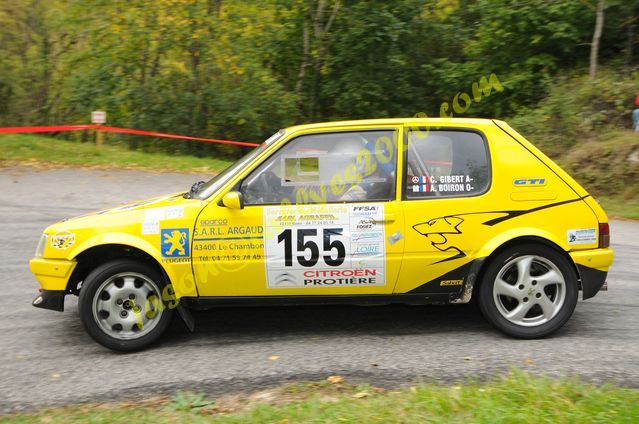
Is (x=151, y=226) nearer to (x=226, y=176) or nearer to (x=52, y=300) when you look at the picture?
(x=226, y=176)

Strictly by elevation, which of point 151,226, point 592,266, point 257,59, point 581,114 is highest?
point 257,59

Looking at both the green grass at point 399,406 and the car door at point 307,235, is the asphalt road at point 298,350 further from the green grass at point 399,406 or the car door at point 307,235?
the car door at point 307,235

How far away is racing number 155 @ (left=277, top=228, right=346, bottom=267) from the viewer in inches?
206

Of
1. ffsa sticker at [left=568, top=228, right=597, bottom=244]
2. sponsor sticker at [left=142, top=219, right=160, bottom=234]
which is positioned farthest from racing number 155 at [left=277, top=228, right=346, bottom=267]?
ffsa sticker at [left=568, top=228, right=597, bottom=244]

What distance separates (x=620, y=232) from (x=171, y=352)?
727 centimetres

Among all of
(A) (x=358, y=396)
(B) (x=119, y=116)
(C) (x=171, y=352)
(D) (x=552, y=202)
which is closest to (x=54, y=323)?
(C) (x=171, y=352)

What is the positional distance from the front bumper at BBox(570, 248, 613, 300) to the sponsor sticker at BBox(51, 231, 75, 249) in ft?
12.9

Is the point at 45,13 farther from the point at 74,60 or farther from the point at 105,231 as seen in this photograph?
the point at 105,231

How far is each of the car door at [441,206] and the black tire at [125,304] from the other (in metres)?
1.92

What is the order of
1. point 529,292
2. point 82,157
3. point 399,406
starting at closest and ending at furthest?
point 399,406, point 529,292, point 82,157

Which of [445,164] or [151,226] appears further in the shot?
[445,164]

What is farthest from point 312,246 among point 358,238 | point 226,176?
point 226,176

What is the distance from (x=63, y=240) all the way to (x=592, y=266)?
4.18 metres

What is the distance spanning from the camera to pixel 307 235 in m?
5.25
